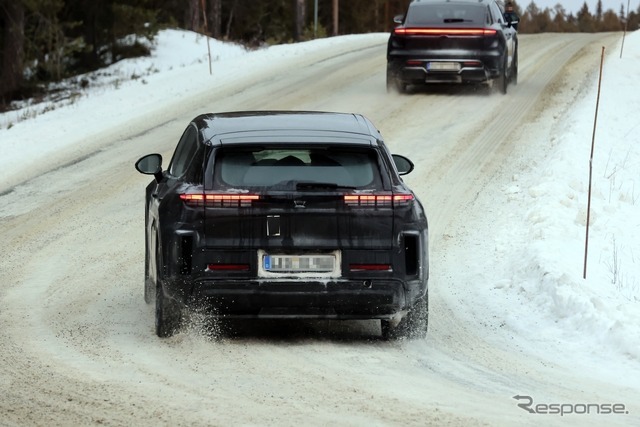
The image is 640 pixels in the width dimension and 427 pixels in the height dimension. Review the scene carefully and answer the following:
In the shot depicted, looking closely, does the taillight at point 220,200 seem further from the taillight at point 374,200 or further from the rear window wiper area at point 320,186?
the taillight at point 374,200

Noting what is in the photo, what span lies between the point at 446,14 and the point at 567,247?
1218 centimetres

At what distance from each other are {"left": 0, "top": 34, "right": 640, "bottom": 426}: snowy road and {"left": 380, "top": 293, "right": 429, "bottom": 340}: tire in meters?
0.10

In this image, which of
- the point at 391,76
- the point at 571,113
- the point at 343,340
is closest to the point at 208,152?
the point at 343,340

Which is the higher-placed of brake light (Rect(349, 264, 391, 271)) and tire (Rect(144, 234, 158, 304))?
brake light (Rect(349, 264, 391, 271))

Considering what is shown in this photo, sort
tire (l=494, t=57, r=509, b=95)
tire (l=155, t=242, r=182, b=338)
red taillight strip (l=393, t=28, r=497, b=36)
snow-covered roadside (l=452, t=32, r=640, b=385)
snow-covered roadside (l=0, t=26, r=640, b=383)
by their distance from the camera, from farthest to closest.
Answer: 1. tire (l=494, t=57, r=509, b=95)
2. red taillight strip (l=393, t=28, r=497, b=36)
3. snow-covered roadside (l=0, t=26, r=640, b=383)
4. snow-covered roadside (l=452, t=32, r=640, b=385)
5. tire (l=155, t=242, r=182, b=338)

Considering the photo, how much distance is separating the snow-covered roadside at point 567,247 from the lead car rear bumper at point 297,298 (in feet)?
4.01

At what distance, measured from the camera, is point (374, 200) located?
8492mm

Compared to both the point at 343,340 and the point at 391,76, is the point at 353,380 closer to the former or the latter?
the point at 343,340

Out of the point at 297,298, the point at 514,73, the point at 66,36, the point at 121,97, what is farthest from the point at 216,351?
the point at 66,36

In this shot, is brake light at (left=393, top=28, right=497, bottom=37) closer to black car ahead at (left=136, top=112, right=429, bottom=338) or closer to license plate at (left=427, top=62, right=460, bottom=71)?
license plate at (left=427, top=62, right=460, bottom=71)

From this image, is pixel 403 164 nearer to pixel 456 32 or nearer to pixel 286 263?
pixel 286 263

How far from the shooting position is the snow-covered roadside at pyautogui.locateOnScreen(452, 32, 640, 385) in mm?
9211

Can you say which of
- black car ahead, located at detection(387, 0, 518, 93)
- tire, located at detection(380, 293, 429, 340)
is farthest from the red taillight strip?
tire, located at detection(380, 293, 429, 340)

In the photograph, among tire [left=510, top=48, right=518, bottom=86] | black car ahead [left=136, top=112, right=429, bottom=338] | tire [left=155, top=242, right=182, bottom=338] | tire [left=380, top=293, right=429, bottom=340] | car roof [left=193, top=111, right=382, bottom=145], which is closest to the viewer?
black car ahead [left=136, top=112, right=429, bottom=338]
